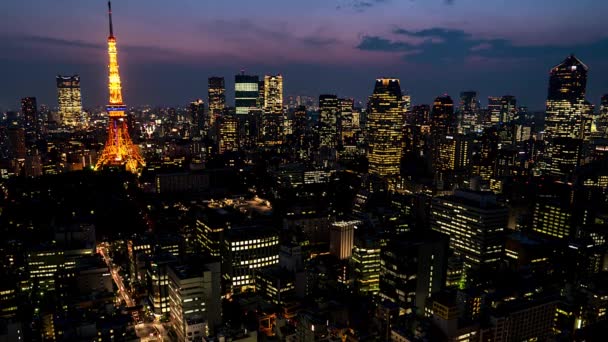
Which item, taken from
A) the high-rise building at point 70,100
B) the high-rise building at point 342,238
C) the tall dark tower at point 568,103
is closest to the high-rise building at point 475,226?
the high-rise building at point 342,238

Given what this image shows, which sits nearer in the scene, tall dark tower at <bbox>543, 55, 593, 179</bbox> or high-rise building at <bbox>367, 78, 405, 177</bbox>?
high-rise building at <bbox>367, 78, 405, 177</bbox>

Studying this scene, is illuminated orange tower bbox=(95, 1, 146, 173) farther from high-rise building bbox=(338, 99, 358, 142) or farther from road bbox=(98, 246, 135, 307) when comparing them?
high-rise building bbox=(338, 99, 358, 142)

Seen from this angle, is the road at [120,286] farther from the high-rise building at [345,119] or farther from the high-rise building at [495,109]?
the high-rise building at [495,109]

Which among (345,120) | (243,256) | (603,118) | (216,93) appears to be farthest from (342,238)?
(216,93)

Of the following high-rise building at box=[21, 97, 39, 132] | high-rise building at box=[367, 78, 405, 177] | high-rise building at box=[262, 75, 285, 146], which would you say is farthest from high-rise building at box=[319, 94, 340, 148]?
high-rise building at box=[21, 97, 39, 132]

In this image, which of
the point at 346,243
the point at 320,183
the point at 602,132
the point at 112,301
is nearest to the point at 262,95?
the point at 320,183

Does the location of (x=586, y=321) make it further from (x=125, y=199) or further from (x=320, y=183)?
(x=125, y=199)

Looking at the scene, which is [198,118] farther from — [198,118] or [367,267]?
[367,267]
